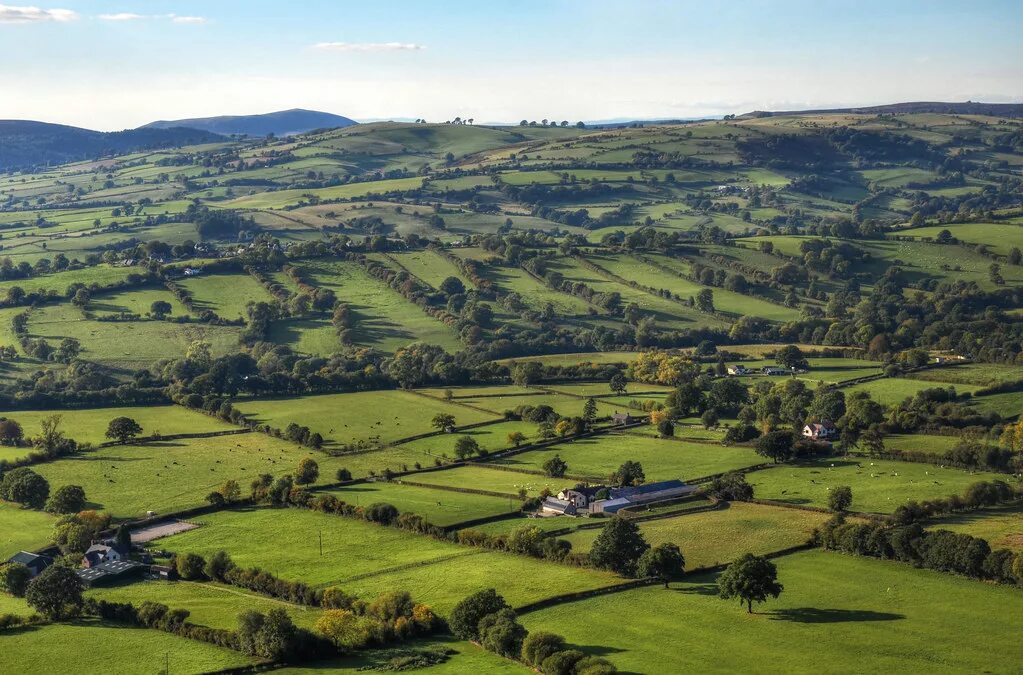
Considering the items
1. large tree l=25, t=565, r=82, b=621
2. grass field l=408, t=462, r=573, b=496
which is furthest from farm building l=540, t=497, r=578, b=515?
large tree l=25, t=565, r=82, b=621

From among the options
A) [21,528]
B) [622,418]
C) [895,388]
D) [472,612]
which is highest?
[895,388]

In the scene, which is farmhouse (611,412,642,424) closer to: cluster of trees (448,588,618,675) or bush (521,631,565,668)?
cluster of trees (448,588,618,675)

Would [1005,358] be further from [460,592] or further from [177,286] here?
[177,286]

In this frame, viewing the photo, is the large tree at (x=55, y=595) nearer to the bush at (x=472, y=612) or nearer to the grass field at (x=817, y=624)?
the bush at (x=472, y=612)

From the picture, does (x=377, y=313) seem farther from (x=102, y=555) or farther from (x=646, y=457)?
(x=102, y=555)

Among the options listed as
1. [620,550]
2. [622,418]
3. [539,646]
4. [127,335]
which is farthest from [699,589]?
[127,335]

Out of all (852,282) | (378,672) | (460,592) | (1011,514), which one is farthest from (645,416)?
(852,282)
